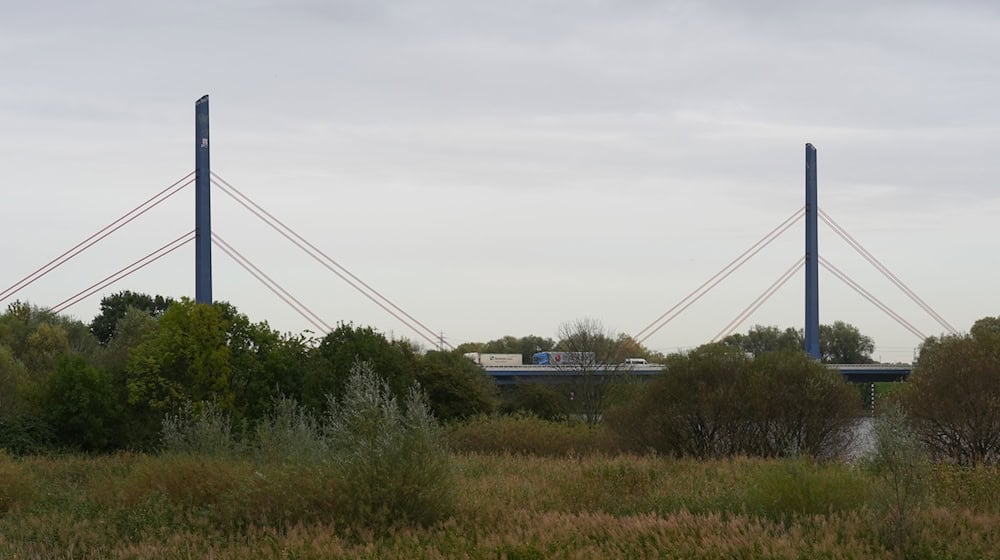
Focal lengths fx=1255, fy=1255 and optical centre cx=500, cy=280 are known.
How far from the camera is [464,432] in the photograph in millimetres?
36281

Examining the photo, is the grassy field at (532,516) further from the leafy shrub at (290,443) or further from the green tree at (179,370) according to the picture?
the green tree at (179,370)

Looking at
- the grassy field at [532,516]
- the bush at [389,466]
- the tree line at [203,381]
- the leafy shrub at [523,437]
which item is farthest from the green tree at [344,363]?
the bush at [389,466]

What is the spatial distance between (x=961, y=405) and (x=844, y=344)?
84.1 m

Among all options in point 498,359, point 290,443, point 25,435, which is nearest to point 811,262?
point 498,359

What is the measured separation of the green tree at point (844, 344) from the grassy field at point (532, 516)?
8752 centimetres

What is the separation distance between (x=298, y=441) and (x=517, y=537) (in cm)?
511

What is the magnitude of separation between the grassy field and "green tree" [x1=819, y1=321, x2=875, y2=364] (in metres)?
87.5

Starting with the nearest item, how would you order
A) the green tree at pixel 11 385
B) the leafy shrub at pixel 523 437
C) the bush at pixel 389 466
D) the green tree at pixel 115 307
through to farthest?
the bush at pixel 389 466 → the leafy shrub at pixel 523 437 → the green tree at pixel 11 385 → the green tree at pixel 115 307

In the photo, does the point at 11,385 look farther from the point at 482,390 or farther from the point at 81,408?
the point at 482,390

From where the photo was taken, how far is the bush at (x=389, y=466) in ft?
54.5

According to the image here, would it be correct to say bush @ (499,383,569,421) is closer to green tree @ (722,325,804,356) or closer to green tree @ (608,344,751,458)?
green tree @ (608,344,751,458)

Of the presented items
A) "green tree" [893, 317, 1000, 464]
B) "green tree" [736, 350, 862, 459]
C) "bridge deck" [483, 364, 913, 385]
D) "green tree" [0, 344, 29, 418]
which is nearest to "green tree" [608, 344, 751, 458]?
"green tree" [736, 350, 862, 459]

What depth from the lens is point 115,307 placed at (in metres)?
91.2

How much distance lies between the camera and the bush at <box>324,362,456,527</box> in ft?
54.5
